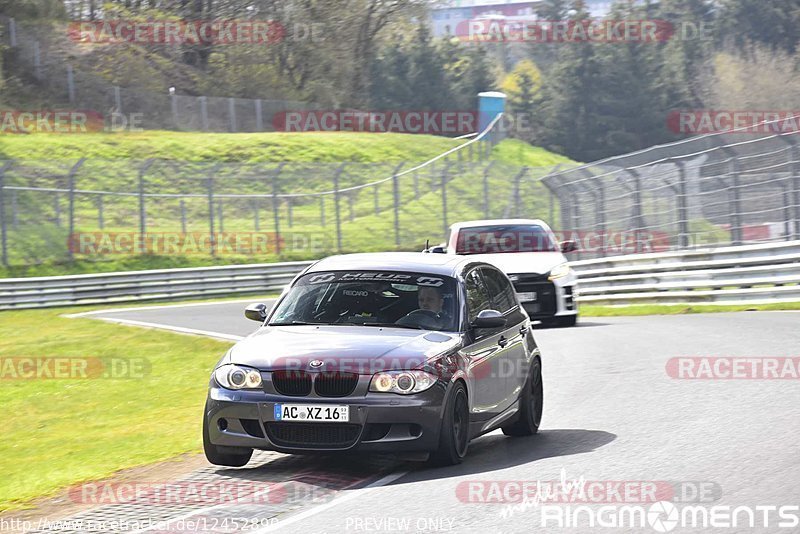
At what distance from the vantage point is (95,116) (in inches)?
2244

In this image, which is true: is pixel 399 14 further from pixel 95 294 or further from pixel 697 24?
pixel 95 294

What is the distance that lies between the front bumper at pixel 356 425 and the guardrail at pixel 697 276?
51.4ft

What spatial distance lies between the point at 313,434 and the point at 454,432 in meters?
0.94

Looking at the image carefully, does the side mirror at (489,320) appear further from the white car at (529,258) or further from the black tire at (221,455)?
the white car at (529,258)

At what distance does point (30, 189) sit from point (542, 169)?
13.6m

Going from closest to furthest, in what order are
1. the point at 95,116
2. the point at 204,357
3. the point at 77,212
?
the point at 204,357, the point at 77,212, the point at 95,116

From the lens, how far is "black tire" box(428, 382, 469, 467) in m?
8.32

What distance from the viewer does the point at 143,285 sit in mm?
32750

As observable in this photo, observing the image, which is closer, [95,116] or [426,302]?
[426,302]

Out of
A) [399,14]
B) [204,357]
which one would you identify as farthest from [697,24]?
[204,357]

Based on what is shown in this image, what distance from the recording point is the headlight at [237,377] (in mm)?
8398

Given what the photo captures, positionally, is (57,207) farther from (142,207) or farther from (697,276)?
(697,276)

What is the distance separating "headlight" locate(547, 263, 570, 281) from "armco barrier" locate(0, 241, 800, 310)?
16.3 ft

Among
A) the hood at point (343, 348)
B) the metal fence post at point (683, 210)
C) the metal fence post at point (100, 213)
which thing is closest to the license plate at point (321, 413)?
the hood at point (343, 348)
